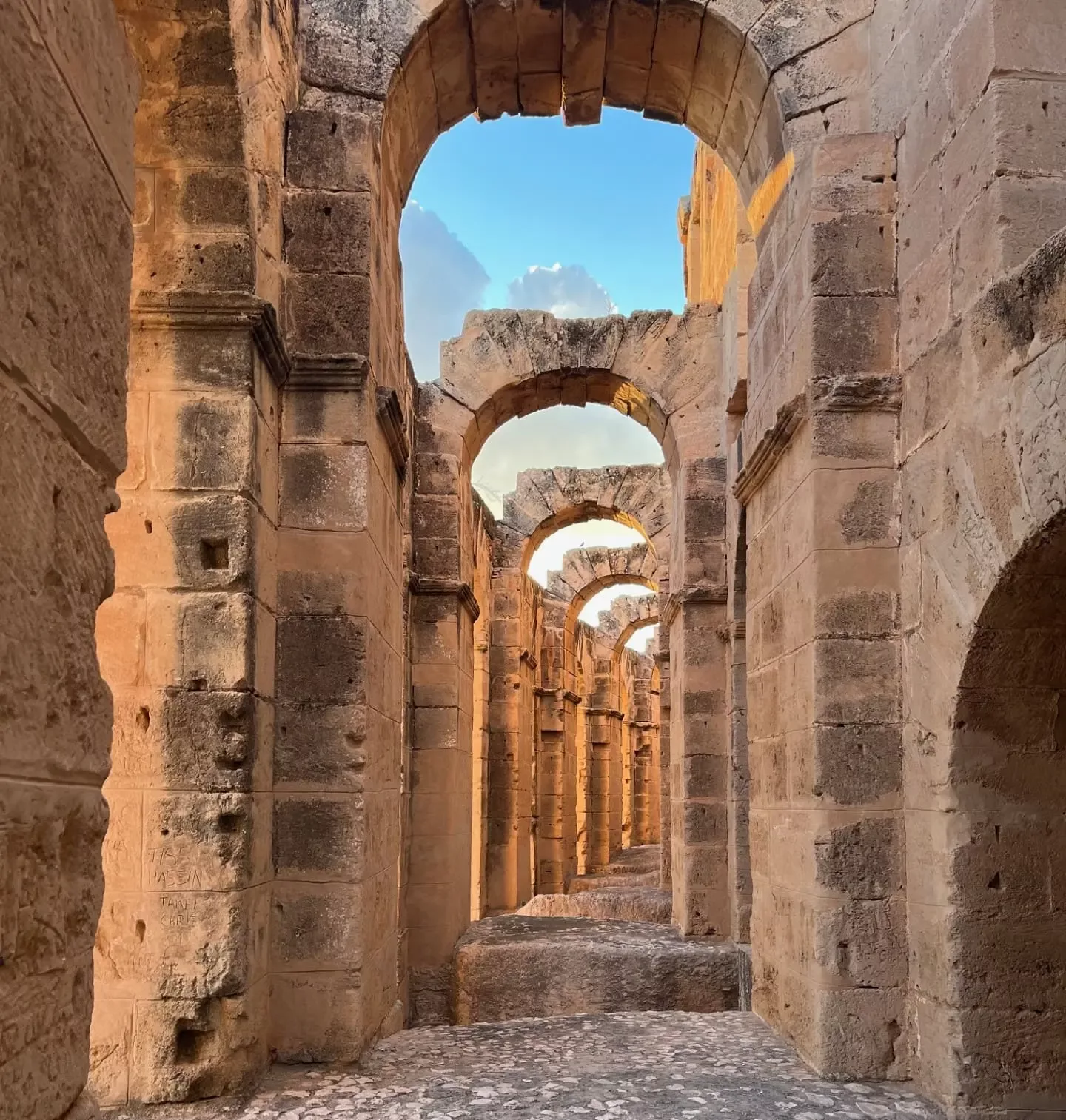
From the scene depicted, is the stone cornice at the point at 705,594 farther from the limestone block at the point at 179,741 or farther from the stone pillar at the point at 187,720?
the limestone block at the point at 179,741

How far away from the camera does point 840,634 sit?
4637mm

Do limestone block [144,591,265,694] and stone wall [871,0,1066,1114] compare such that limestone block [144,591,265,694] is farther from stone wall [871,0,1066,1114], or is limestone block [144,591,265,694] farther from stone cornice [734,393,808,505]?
stone wall [871,0,1066,1114]

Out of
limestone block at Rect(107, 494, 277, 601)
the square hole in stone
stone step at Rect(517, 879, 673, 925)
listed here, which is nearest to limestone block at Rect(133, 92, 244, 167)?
limestone block at Rect(107, 494, 277, 601)

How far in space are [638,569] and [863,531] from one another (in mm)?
12302

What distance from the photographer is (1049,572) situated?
3.67 m

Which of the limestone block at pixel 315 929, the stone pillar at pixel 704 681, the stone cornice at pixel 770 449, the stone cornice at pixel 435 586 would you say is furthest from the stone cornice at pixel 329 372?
the stone pillar at pixel 704 681

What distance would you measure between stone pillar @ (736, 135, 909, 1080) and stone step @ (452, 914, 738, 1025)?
2611mm

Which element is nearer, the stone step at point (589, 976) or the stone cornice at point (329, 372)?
the stone cornice at point (329, 372)

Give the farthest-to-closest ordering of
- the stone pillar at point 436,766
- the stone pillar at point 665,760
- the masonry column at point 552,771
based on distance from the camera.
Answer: the masonry column at point 552,771 < the stone pillar at point 665,760 < the stone pillar at point 436,766

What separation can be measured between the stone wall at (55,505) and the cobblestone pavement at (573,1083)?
263cm

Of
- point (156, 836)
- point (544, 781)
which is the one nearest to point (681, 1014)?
point (156, 836)

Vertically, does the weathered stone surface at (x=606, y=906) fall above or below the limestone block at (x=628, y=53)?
below

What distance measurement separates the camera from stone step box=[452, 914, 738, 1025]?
25.6 feet

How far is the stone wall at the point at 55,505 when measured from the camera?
1.52m
